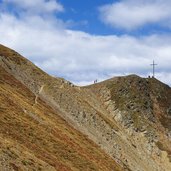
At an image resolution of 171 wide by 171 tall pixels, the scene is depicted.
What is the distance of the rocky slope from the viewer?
57.3 meters

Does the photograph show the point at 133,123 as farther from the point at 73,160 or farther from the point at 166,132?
the point at 73,160

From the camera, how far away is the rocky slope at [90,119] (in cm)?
5731

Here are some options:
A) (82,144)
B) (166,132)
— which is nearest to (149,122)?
(166,132)

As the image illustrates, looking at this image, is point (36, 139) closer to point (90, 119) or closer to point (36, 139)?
point (36, 139)

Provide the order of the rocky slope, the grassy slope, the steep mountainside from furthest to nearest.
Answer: the rocky slope
the grassy slope
the steep mountainside

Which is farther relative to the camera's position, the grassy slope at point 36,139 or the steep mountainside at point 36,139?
the grassy slope at point 36,139

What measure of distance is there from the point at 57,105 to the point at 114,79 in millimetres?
38197

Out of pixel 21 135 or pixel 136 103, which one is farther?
pixel 136 103

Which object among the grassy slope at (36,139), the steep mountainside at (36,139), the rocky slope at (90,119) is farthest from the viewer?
the rocky slope at (90,119)

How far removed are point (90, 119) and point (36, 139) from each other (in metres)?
32.6

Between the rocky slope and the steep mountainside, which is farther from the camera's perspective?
the rocky slope

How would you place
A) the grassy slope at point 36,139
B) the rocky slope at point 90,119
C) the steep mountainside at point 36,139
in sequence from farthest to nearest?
1. the rocky slope at point 90,119
2. the grassy slope at point 36,139
3. the steep mountainside at point 36,139

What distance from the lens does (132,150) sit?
3516 inches

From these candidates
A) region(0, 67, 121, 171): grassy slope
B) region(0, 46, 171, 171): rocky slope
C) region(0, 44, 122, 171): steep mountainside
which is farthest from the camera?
region(0, 46, 171, 171): rocky slope
